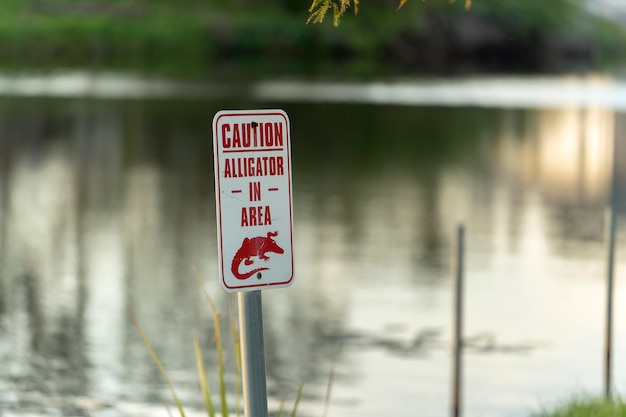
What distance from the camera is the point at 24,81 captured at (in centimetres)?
5603

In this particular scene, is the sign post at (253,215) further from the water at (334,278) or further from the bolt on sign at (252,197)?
the water at (334,278)

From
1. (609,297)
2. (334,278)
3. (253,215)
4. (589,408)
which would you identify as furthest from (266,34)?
(253,215)

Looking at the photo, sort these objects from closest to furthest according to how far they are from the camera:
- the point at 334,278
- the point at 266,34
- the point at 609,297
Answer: the point at 609,297, the point at 334,278, the point at 266,34

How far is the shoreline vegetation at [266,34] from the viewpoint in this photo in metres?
100

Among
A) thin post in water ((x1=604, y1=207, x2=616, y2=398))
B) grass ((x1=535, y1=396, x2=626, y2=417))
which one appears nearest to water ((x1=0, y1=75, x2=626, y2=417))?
thin post in water ((x1=604, y1=207, x2=616, y2=398))

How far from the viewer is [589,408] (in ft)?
25.1

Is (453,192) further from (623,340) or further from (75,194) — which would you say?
(623,340)

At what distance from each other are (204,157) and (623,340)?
52.1ft

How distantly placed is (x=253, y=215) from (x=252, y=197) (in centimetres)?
6

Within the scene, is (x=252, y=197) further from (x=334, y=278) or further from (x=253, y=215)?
(x=334, y=278)

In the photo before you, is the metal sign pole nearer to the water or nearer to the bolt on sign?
the bolt on sign

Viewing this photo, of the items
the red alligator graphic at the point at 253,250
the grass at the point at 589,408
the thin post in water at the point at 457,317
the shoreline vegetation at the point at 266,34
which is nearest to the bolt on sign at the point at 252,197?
the red alligator graphic at the point at 253,250

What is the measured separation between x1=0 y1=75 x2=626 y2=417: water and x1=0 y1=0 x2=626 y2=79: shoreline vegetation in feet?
226

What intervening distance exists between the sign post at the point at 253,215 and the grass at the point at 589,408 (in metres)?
3.17
